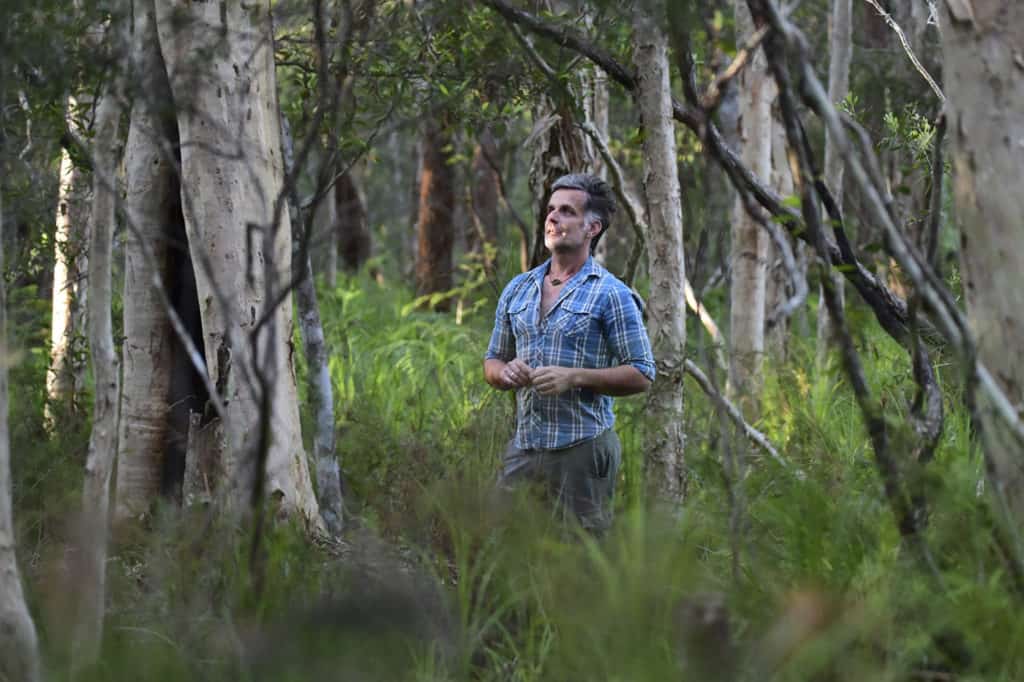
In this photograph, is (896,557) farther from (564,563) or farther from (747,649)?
(564,563)

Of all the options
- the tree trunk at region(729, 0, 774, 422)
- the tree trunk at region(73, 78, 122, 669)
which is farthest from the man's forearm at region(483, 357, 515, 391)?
the tree trunk at region(729, 0, 774, 422)

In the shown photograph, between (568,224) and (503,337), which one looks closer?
(568,224)

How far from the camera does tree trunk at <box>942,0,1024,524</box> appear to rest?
3.60 m

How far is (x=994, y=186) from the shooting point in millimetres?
3617

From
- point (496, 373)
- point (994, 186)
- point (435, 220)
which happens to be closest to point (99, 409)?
point (496, 373)

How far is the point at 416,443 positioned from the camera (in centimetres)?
725

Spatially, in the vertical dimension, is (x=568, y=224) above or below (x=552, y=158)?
below

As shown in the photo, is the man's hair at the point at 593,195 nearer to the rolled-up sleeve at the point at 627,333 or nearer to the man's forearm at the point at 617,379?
the rolled-up sleeve at the point at 627,333

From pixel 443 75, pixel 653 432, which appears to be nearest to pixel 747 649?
pixel 653 432

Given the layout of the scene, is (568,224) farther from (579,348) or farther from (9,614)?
(9,614)

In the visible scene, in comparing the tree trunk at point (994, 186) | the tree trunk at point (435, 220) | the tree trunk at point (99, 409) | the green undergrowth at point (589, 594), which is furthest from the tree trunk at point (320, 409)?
the tree trunk at point (435, 220)

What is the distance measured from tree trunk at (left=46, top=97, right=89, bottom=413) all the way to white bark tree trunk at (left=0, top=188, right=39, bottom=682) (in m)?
4.81

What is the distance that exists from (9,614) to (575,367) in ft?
8.42

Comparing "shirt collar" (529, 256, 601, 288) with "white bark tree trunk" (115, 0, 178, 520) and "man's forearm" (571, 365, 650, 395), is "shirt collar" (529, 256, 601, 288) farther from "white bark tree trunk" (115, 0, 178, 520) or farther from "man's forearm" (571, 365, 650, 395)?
"white bark tree trunk" (115, 0, 178, 520)
